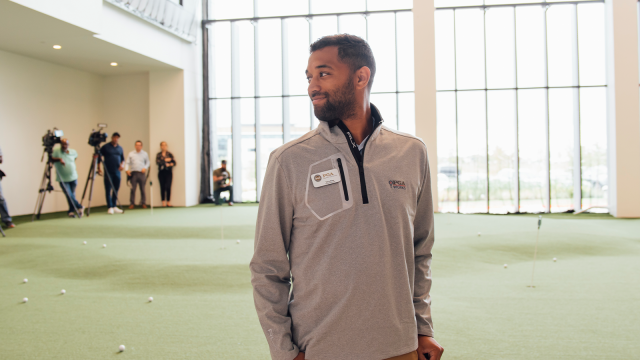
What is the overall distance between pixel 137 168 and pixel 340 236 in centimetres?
1066

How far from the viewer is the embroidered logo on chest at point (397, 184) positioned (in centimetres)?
128

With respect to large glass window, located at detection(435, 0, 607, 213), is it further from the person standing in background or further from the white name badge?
the white name badge

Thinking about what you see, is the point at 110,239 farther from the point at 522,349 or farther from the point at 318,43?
the point at 318,43

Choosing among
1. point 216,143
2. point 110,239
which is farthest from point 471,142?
point 110,239

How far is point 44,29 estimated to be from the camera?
754 cm

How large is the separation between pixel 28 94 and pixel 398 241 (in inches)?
426

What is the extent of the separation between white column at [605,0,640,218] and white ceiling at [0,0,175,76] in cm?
992

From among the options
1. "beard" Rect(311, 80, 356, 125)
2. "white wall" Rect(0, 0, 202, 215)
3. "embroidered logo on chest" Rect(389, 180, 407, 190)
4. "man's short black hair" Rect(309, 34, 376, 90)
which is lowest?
"embroidered logo on chest" Rect(389, 180, 407, 190)

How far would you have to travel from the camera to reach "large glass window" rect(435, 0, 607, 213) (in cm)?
1082

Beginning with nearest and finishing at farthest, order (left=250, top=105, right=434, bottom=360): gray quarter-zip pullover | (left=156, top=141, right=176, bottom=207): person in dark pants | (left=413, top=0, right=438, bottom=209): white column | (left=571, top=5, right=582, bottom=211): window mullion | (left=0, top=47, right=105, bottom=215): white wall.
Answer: (left=250, top=105, right=434, bottom=360): gray quarter-zip pullover, (left=0, top=47, right=105, bottom=215): white wall, (left=413, top=0, right=438, bottom=209): white column, (left=571, top=5, right=582, bottom=211): window mullion, (left=156, top=141, right=176, bottom=207): person in dark pants

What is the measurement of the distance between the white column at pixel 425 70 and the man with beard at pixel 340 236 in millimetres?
9255

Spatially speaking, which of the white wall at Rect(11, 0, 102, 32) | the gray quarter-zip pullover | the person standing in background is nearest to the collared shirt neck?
the gray quarter-zip pullover

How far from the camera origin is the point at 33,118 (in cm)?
989

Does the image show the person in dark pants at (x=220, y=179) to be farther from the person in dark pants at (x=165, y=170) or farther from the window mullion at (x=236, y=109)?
the person in dark pants at (x=165, y=170)
